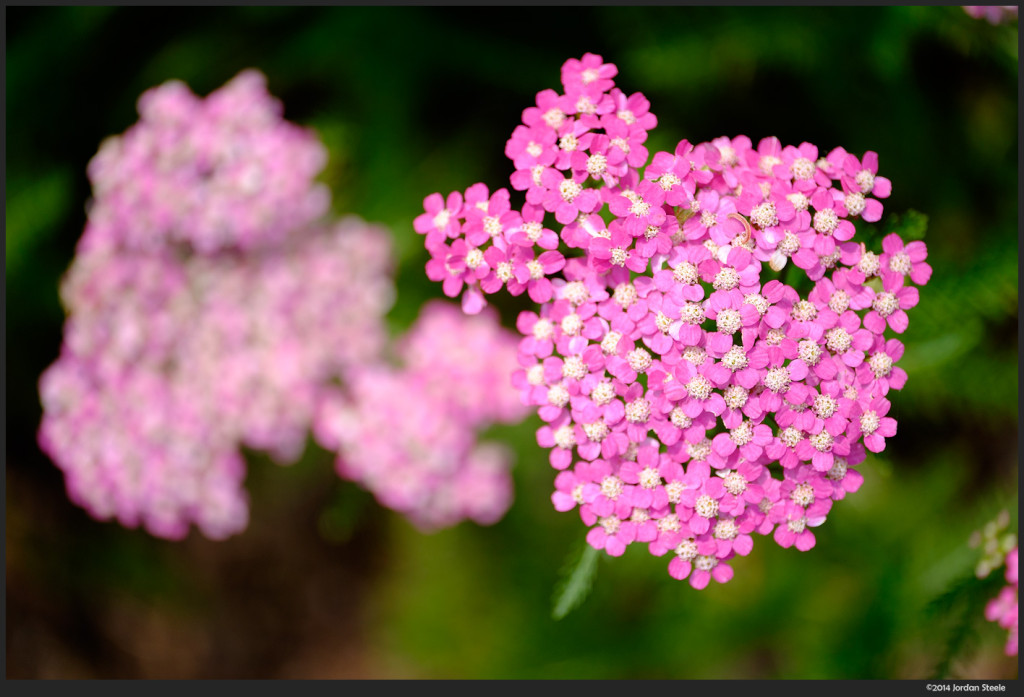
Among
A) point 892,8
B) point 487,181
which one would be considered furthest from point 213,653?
point 892,8

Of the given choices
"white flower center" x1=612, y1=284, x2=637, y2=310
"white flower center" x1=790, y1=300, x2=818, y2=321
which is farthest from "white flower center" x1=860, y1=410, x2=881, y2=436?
"white flower center" x1=612, y1=284, x2=637, y2=310

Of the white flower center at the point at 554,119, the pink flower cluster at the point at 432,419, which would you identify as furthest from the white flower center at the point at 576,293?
the pink flower cluster at the point at 432,419

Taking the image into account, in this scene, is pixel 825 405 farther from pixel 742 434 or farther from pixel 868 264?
pixel 868 264

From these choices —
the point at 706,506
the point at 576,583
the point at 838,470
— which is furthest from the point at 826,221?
the point at 576,583

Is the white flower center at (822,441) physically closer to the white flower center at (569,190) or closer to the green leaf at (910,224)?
the green leaf at (910,224)

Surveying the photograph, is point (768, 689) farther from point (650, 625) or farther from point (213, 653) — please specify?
point (213, 653)
